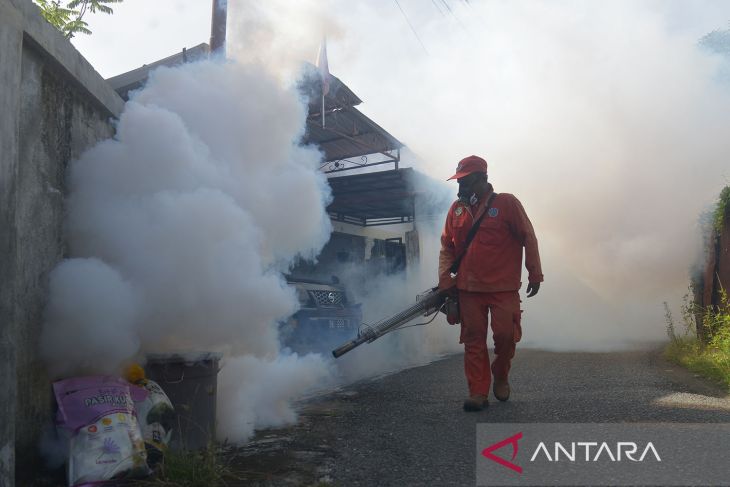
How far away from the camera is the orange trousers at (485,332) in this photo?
438 cm

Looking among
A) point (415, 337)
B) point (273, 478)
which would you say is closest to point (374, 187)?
point (415, 337)

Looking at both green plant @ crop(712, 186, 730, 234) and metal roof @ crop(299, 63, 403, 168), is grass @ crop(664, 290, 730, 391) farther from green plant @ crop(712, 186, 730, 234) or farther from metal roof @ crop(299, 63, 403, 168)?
metal roof @ crop(299, 63, 403, 168)

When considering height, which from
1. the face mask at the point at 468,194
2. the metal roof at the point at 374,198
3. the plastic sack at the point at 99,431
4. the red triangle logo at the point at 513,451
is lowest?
the red triangle logo at the point at 513,451

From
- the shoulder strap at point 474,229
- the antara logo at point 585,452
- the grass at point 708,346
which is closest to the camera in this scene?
the antara logo at point 585,452

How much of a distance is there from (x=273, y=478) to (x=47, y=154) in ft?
7.44

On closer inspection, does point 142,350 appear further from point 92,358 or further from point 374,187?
point 374,187

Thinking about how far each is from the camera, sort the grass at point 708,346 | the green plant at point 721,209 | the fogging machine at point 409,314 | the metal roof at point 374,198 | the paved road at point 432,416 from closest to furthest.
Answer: the paved road at point 432,416 → the fogging machine at point 409,314 → the grass at point 708,346 → the green plant at point 721,209 → the metal roof at point 374,198

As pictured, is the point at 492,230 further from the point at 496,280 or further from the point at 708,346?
the point at 708,346

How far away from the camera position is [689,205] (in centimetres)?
880

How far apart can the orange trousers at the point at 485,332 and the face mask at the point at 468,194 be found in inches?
29.4

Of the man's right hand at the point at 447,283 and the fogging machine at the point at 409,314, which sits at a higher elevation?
the man's right hand at the point at 447,283

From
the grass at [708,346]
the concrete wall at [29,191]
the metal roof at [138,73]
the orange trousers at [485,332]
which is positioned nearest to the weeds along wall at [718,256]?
the grass at [708,346]

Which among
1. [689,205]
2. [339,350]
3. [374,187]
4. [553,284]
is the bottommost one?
[339,350]

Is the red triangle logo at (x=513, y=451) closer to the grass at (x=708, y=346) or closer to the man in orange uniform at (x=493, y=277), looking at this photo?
the man in orange uniform at (x=493, y=277)
